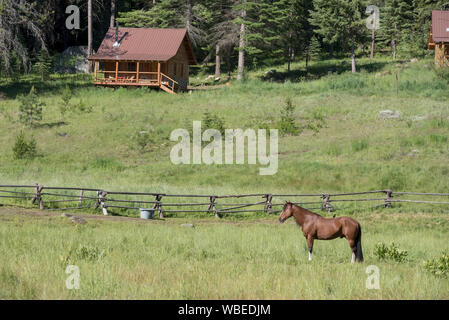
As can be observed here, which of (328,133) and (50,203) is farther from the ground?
(328,133)

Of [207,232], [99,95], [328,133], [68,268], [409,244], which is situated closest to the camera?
[68,268]

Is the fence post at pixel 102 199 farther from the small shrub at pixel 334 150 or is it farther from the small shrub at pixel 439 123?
the small shrub at pixel 439 123

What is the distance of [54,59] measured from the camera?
Result: 63.0 m

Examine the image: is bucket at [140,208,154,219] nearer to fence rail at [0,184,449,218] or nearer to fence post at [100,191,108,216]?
fence rail at [0,184,449,218]

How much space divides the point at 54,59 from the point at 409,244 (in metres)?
57.2

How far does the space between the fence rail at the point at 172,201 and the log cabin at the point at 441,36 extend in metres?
32.8

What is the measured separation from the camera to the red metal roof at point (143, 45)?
1999 inches

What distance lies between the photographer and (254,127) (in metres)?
37.6

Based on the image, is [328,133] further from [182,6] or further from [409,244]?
[182,6]

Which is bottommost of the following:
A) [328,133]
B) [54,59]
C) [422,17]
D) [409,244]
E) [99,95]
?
[409,244]

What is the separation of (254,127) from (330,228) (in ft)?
88.8

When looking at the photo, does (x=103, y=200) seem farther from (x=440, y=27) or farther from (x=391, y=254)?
(x=440, y=27)

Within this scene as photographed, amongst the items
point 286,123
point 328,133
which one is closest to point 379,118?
point 328,133
